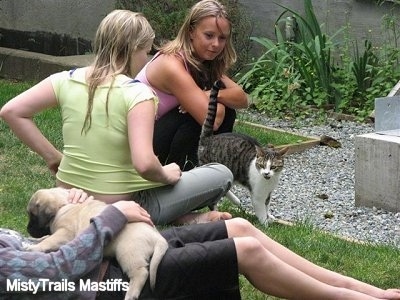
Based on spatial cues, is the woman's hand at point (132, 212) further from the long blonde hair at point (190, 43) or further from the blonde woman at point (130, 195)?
the long blonde hair at point (190, 43)

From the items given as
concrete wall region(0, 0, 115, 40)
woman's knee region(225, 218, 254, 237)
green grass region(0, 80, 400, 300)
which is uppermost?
woman's knee region(225, 218, 254, 237)

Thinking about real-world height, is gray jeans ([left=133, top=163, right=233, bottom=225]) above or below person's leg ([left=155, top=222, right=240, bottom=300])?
below

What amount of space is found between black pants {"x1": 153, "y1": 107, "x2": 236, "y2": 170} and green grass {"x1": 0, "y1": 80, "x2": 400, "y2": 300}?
1.60 ft

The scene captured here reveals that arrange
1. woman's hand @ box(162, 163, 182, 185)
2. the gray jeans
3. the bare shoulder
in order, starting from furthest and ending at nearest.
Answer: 1. the bare shoulder
2. the gray jeans
3. woman's hand @ box(162, 163, 182, 185)

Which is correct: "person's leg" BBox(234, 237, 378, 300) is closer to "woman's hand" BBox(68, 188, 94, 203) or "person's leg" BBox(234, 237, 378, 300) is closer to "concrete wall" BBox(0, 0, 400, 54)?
"woman's hand" BBox(68, 188, 94, 203)

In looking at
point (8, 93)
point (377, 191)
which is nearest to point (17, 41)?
point (8, 93)

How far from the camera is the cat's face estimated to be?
19.7 feet

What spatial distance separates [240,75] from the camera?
10.3m

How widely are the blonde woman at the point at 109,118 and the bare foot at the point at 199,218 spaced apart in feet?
0.90

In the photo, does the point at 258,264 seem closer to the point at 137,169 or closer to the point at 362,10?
the point at 137,169

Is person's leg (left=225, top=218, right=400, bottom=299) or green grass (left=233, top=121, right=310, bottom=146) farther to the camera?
green grass (left=233, top=121, right=310, bottom=146)

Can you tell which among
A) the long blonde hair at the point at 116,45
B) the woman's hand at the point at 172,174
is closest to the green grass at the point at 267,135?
the woman's hand at the point at 172,174

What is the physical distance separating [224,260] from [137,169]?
788mm

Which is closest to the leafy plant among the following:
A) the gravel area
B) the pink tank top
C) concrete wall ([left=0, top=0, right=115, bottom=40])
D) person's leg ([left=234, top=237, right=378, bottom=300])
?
the gravel area
